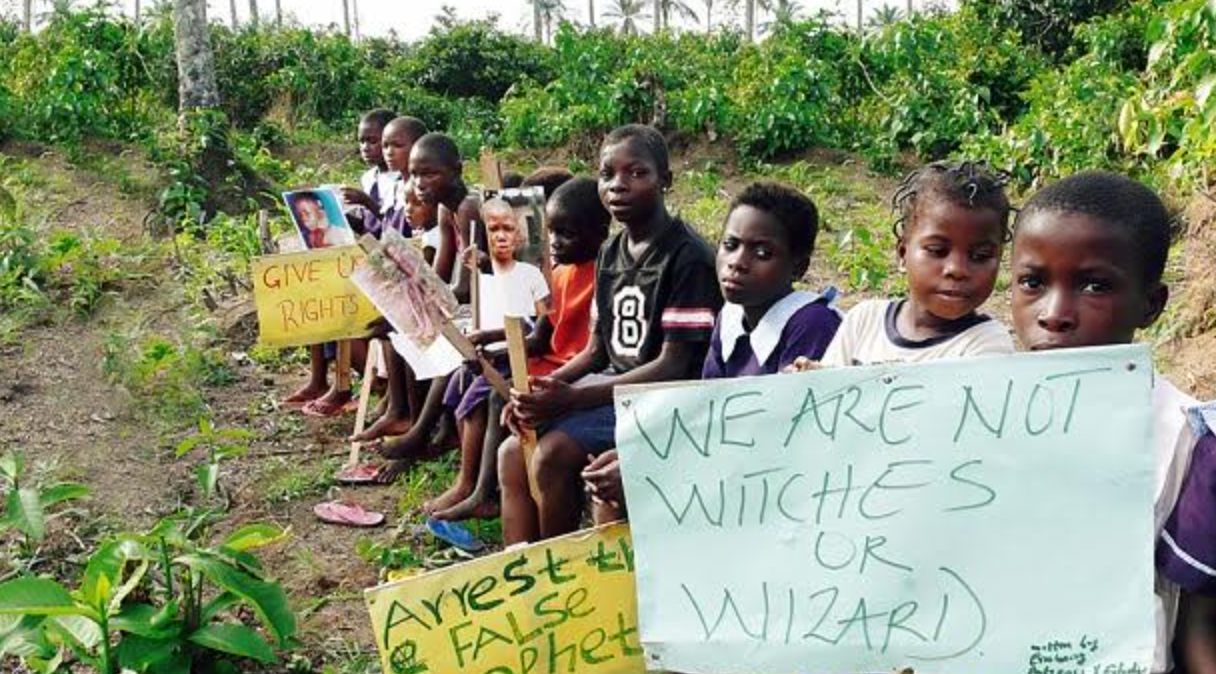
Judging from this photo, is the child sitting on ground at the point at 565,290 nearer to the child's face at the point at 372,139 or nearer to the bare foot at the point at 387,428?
the bare foot at the point at 387,428

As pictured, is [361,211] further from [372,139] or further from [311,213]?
[311,213]

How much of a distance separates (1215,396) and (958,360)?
296 centimetres

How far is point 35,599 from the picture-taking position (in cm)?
265

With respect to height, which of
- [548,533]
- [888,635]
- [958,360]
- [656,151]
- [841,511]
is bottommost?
[548,533]

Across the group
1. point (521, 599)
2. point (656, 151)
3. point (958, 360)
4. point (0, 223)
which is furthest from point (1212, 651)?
point (0, 223)

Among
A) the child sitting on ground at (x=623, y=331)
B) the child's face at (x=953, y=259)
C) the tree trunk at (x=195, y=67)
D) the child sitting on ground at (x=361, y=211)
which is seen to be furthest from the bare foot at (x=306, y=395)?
the tree trunk at (x=195, y=67)

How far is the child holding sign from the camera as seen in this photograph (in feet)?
5.29

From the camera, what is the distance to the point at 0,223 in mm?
6891

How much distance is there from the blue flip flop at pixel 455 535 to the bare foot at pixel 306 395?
1752 millimetres

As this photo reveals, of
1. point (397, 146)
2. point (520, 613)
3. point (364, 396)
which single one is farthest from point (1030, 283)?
point (397, 146)

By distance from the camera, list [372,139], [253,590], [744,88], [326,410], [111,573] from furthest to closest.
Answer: [744,88] → [372,139] → [326,410] → [253,590] → [111,573]

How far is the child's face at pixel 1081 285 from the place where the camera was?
5.52 ft

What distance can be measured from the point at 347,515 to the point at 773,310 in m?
2.08

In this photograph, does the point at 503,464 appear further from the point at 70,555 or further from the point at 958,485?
the point at 958,485
